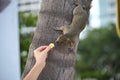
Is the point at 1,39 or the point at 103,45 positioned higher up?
the point at 1,39

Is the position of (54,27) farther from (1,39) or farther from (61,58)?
(1,39)

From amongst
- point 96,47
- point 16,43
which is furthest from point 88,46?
point 16,43

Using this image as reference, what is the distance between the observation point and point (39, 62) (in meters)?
3.21

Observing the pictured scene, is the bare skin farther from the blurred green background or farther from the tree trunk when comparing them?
the blurred green background

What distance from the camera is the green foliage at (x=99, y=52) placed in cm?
3275

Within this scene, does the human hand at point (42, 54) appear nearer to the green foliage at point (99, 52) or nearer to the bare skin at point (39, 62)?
the bare skin at point (39, 62)

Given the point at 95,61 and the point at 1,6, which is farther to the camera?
the point at 95,61

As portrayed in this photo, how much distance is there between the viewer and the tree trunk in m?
3.27

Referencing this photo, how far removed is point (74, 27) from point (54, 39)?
0.16 meters

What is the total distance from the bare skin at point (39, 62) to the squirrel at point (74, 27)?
0.11m

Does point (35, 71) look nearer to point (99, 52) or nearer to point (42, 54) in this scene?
point (42, 54)

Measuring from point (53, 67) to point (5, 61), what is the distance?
1.56 ft

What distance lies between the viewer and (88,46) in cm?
3641

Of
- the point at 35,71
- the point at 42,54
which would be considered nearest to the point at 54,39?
the point at 42,54
